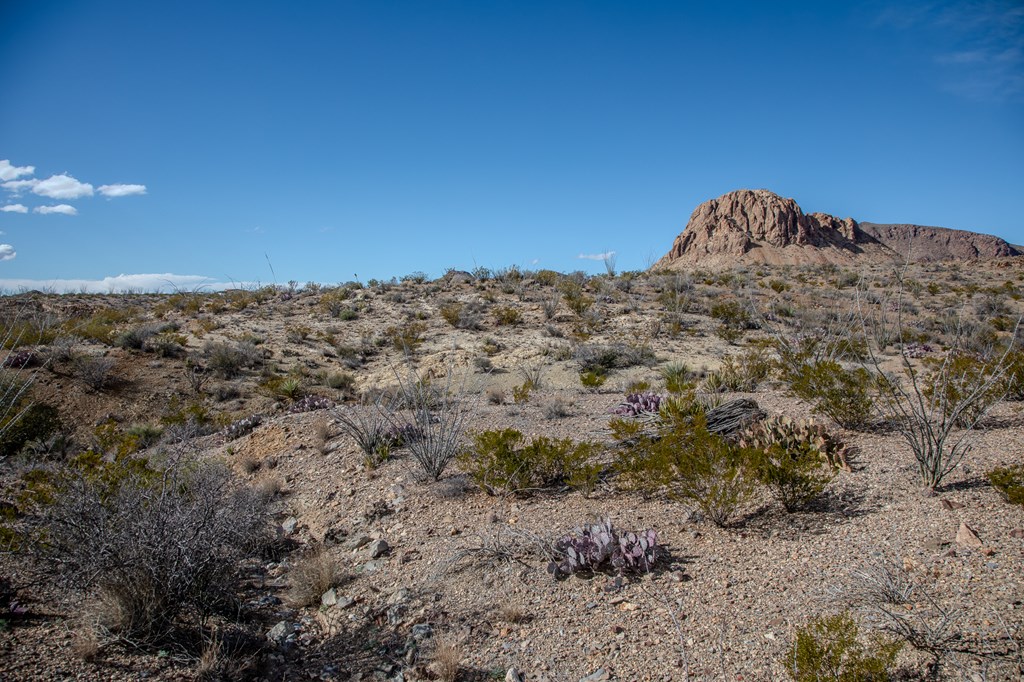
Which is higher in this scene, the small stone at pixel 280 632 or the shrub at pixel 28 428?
the shrub at pixel 28 428

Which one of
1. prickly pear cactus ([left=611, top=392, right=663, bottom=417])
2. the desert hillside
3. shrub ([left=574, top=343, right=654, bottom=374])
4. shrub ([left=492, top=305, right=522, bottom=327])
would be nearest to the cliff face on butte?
shrub ([left=492, top=305, right=522, bottom=327])

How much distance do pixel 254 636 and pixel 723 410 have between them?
5.87 meters

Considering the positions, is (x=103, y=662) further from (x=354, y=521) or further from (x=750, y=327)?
(x=750, y=327)

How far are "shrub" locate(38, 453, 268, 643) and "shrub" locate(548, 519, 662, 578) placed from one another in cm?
261

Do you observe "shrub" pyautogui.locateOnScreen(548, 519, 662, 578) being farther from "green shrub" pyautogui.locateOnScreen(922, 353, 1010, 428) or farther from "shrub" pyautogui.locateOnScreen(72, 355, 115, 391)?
"shrub" pyautogui.locateOnScreen(72, 355, 115, 391)

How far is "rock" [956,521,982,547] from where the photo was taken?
405 centimetres

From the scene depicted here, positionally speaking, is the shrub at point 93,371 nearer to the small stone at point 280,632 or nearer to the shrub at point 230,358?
the shrub at point 230,358

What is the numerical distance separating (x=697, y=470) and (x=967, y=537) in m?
1.92

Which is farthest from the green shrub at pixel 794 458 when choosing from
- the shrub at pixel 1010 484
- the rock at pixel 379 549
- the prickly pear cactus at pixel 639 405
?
the rock at pixel 379 549

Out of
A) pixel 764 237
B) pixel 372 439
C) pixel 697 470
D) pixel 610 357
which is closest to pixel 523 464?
pixel 697 470

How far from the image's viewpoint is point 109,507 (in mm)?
4477

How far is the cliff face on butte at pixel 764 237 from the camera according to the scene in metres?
72.2

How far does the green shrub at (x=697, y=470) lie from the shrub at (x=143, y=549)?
3.71 meters

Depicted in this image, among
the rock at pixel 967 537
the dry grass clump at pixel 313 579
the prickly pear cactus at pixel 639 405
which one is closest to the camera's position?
the rock at pixel 967 537
